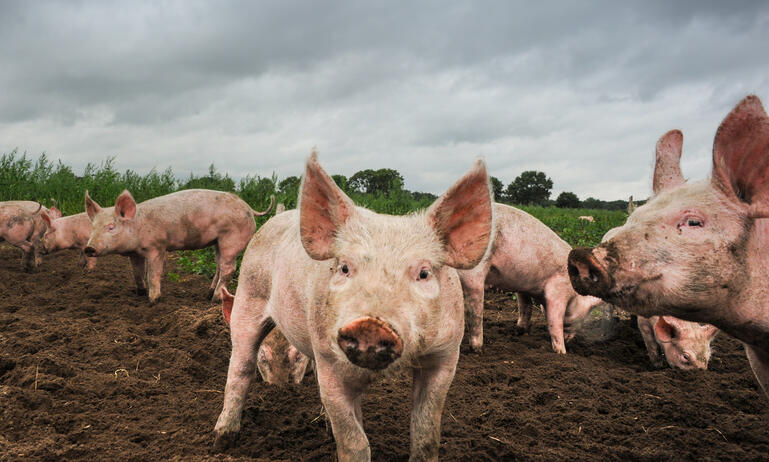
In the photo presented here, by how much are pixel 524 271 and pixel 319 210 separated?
418 centimetres

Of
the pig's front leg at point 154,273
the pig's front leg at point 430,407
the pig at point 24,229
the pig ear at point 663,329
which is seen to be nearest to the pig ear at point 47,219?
the pig at point 24,229

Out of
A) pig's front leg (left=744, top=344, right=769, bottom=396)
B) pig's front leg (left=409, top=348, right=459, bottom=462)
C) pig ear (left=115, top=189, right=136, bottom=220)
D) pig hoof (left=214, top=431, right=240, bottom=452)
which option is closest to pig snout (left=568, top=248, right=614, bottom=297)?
pig's front leg (left=409, top=348, right=459, bottom=462)

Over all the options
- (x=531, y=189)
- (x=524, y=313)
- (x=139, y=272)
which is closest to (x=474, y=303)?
(x=524, y=313)

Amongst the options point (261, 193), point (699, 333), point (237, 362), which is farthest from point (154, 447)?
point (261, 193)

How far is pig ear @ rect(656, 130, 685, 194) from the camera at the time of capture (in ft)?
10.6

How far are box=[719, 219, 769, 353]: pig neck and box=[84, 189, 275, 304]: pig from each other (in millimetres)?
7157

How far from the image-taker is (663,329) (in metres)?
5.36

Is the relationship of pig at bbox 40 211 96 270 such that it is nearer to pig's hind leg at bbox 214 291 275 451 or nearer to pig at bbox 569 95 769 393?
pig's hind leg at bbox 214 291 275 451

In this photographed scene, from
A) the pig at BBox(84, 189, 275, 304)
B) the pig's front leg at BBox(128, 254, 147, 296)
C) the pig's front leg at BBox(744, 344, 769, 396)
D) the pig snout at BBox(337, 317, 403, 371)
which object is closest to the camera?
the pig snout at BBox(337, 317, 403, 371)

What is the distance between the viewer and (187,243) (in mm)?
8688

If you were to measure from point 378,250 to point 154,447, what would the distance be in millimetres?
2120

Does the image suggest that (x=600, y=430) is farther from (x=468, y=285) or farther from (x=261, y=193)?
(x=261, y=193)

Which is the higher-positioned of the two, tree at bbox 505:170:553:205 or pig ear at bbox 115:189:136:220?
tree at bbox 505:170:553:205

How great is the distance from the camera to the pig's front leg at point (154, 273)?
778cm
